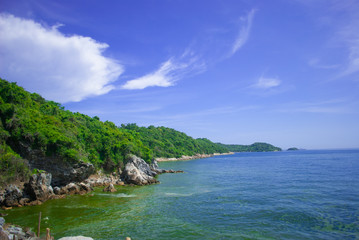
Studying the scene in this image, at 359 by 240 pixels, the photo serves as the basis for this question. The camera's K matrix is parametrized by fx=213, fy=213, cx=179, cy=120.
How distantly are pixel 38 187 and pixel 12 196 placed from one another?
2.78 m

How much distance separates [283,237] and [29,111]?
38104 millimetres

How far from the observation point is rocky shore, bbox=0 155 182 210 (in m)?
24.3

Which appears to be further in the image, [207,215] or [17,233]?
[207,215]

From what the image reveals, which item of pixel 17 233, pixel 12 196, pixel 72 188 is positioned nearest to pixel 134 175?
pixel 72 188

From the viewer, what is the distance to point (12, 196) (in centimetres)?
2408

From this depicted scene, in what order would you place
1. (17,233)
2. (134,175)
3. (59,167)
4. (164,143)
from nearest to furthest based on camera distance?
(17,233) → (59,167) → (134,175) → (164,143)

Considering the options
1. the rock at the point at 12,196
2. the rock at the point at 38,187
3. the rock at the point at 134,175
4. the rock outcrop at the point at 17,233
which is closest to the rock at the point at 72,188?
the rock at the point at 38,187

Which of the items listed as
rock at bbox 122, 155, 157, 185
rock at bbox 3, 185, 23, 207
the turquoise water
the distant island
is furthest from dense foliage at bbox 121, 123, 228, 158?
rock at bbox 3, 185, 23, 207

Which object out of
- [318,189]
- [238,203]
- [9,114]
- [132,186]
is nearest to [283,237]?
[238,203]

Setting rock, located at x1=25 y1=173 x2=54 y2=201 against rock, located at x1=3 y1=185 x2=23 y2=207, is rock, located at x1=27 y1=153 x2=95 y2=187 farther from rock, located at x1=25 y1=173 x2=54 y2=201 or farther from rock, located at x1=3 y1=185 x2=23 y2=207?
rock, located at x1=3 y1=185 x2=23 y2=207

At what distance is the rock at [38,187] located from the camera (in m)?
26.1

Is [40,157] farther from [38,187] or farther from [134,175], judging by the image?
[134,175]

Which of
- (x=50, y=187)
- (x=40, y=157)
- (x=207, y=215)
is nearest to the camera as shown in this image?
(x=207, y=215)

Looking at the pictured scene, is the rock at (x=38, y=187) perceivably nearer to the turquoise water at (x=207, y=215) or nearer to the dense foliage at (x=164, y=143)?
the turquoise water at (x=207, y=215)
